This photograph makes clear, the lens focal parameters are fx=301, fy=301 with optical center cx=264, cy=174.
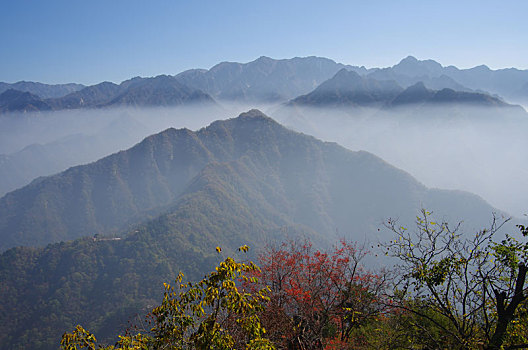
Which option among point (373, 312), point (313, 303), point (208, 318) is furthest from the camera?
point (313, 303)

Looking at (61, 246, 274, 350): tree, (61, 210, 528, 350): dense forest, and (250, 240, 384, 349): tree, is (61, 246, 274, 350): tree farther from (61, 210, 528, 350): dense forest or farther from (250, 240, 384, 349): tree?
(250, 240, 384, 349): tree

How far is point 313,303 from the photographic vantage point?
15383 mm

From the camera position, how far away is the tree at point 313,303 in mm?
13914

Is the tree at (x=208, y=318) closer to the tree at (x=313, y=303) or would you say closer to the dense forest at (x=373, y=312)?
the dense forest at (x=373, y=312)

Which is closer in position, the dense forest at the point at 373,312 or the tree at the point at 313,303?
the dense forest at the point at 373,312

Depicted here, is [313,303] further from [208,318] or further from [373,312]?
[208,318]

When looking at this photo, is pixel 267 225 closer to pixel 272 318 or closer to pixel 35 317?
pixel 35 317

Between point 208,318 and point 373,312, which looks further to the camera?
point 373,312

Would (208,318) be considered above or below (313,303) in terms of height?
above

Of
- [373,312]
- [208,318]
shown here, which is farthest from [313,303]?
[208,318]

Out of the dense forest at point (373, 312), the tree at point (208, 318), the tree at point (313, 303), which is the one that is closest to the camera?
the tree at point (208, 318)

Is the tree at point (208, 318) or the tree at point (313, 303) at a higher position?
the tree at point (208, 318)

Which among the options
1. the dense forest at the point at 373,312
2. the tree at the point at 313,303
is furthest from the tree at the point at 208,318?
the tree at the point at 313,303

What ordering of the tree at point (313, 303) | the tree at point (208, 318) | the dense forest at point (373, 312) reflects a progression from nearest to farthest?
the tree at point (208, 318), the dense forest at point (373, 312), the tree at point (313, 303)
